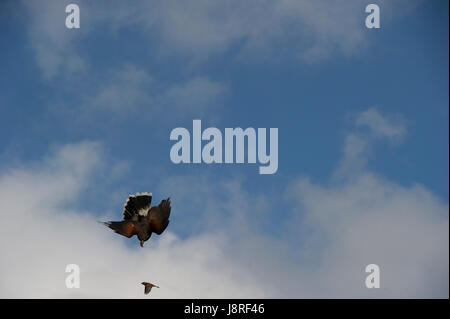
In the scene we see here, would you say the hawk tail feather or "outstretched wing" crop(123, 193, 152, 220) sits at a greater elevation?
"outstretched wing" crop(123, 193, 152, 220)

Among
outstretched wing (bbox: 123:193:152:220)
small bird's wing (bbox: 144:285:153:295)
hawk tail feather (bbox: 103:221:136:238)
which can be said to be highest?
outstretched wing (bbox: 123:193:152:220)

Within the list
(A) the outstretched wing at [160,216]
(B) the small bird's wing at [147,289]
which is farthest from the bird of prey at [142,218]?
(B) the small bird's wing at [147,289]

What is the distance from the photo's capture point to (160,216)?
51.6ft

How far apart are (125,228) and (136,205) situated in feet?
3.22

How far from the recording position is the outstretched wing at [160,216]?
1562cm

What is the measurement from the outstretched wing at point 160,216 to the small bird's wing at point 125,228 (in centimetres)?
69

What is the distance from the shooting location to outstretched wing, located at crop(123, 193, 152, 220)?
1641cm

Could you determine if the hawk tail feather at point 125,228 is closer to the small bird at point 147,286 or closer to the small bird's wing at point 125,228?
the small bird's wing at point 125,228

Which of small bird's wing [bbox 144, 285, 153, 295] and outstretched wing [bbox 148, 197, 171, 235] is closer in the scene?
small bird's wing [bbox 144, 285, 153, 295]

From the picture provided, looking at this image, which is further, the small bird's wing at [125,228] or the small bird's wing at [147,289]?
the small bird's wing at [125,228]

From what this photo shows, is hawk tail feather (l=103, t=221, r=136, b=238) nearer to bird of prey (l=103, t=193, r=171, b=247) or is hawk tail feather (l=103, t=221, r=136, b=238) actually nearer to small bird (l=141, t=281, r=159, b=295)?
bird of prey (l=103, t=193, r=171, b=247)

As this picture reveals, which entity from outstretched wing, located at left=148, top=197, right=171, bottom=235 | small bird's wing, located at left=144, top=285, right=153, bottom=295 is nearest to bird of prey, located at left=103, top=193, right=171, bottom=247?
outstretched wing, located at left=148, top=197, right=171, bottom=235
